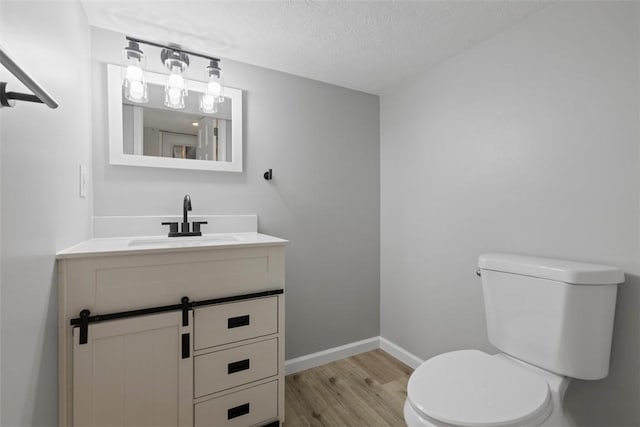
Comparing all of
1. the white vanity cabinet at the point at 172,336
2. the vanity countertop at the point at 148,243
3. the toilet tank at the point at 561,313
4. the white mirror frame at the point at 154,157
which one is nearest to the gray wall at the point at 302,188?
the white mirror frame at the point at 154,157

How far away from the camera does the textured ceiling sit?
1388 millimetres

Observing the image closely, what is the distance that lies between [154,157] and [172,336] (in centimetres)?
98

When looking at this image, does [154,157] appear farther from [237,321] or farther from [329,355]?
[329,355]

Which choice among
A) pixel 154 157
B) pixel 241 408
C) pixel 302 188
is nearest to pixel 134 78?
pixel 154 157

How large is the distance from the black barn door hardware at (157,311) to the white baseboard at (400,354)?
1.22 m

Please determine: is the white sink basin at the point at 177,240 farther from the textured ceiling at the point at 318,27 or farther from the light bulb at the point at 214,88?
the textured ceiling at the point at 318,27

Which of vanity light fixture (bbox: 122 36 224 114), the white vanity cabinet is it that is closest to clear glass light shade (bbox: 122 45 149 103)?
vanity light fixture (bbox: 122 36 224 114)

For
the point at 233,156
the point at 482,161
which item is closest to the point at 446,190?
the point at 482,161

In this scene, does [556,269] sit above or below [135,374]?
above

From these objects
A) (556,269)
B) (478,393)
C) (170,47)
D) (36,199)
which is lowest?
(478,393)

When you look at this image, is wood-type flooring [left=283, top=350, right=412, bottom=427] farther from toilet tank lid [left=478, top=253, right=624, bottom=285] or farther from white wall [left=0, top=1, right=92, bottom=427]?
white wall [left=0, top=1, right=92, bottom=427]

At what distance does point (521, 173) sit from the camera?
150 cm

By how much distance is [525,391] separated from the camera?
104 cm

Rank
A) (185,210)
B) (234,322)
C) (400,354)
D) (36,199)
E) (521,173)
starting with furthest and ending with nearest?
(400,354)
(185,210)
(521,173)
(234,322)
(36,199)
